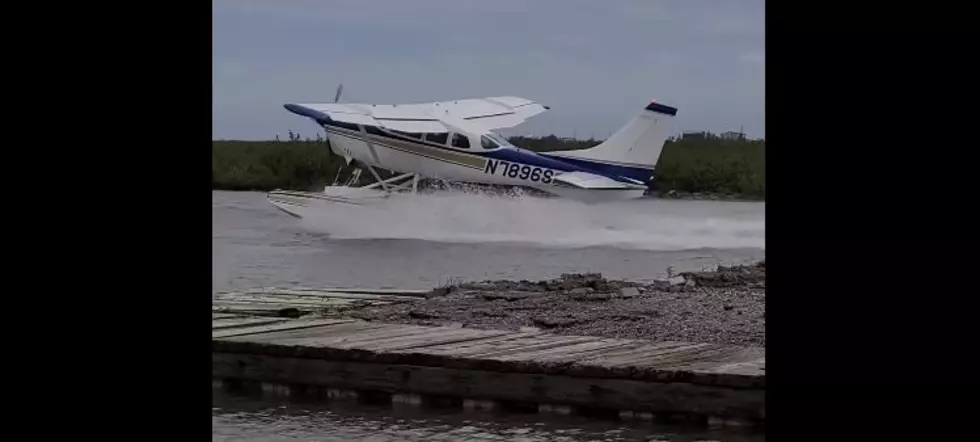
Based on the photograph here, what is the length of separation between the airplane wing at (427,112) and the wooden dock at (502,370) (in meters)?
9.89

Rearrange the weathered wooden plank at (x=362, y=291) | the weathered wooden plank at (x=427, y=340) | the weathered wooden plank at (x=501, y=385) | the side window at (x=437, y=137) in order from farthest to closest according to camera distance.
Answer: the side window at (x=437, y=137), the weathered wooden plank at (x=362, y=291), the weathered wooden plank at (x=427, y=340), the weathered wooden plank at (x=501, y=385)

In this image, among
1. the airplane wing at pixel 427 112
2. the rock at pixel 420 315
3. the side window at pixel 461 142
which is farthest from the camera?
the airplane wing at pixel 427 112

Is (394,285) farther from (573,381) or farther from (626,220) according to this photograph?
(626,220)

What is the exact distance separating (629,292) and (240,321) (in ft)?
10.3

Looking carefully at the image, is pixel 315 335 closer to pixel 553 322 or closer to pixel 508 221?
pixel 553 322

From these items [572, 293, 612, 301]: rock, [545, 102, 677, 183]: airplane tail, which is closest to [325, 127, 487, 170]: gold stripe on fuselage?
[545, 102, 677, 183]: airplane tail

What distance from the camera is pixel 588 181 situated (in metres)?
14.2

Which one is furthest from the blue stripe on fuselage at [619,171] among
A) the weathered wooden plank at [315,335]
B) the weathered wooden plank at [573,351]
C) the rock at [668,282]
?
the weathered wooden plank at [573,351]

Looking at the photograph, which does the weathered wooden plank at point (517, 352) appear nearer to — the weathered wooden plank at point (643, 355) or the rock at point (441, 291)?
the weathered wooden plank at point (643, 355)

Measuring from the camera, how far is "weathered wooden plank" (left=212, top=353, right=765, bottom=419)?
143 inches

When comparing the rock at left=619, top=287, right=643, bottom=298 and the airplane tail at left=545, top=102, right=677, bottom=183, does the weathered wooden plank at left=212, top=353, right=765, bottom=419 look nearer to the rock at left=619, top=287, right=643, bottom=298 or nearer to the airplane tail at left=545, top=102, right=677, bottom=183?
the rock at left=619, top=287, right=643, bottom=298

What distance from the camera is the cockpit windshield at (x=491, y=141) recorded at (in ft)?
44.9
